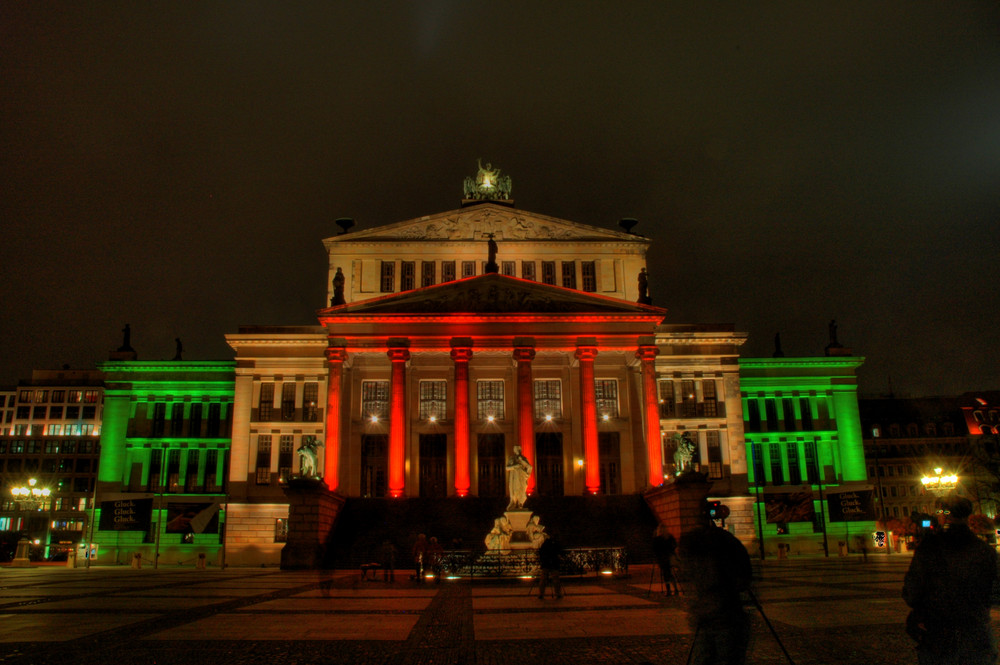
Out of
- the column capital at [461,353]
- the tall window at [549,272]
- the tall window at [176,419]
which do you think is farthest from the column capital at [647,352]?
the tall window at [176,419]

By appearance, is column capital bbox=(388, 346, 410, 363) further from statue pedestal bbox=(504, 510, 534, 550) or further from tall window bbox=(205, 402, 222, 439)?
statue pedestal bbox=(504, 510, 534, 550)

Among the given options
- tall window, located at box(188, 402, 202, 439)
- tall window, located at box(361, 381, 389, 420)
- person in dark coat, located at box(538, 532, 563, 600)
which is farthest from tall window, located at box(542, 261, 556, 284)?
person in dark coat, located at box(538, 532, 563, 600)

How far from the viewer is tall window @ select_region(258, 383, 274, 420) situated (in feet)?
177

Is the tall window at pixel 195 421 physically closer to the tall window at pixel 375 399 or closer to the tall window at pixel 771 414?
the tall window at pixel 375 399

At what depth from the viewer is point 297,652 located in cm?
1169

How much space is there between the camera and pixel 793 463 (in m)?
58.8

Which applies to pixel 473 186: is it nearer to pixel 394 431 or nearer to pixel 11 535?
pixel 394 431

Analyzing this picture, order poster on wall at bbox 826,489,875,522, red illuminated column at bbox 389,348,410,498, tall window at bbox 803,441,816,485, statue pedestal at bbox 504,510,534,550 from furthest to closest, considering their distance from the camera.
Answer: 1. tall window at bbox 803,441,816,485
2. poster on wall at bbox 826,489,875,522
3. red illuminated column at bbox 389,348,410,498
4. statue pedestal at bbox 504,510,534,550

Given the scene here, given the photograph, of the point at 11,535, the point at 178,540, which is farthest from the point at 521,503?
the point at 11,535

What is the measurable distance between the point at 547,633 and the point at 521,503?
1801 cm

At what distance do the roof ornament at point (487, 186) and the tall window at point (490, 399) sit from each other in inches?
598

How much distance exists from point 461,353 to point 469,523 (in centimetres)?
1099

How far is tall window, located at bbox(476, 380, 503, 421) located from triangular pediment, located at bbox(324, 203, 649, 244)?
10.6 metres

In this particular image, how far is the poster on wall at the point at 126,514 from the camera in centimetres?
5188
